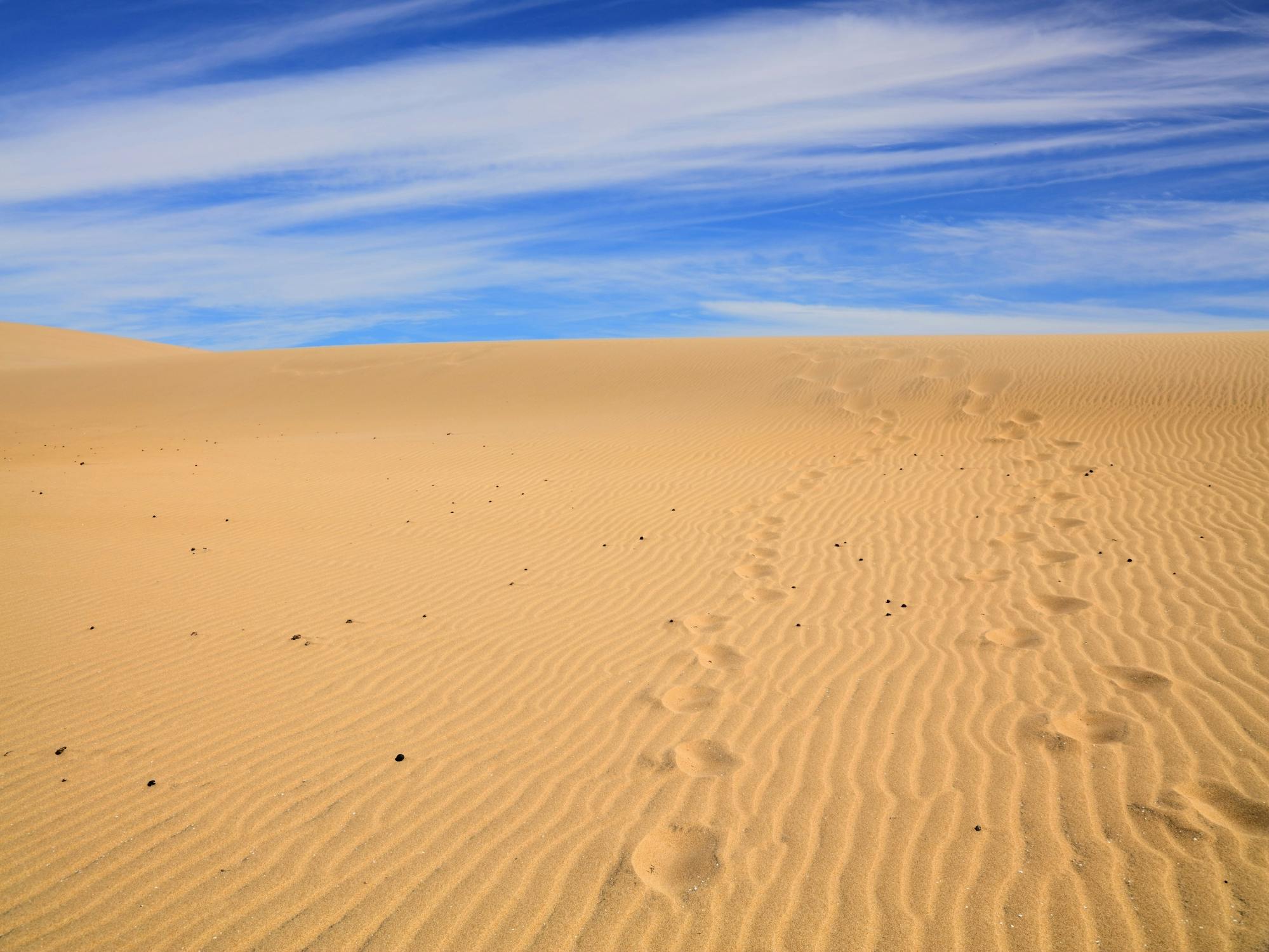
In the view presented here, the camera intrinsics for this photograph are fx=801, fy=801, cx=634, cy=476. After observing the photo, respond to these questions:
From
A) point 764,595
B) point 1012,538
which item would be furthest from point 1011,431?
point 764,595

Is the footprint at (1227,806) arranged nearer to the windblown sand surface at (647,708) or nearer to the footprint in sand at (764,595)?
the windblown sand surface at (647,708)

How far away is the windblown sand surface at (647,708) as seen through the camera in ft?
11.0

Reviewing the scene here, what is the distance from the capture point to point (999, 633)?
608cm

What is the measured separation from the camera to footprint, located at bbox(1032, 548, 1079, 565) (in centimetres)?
779

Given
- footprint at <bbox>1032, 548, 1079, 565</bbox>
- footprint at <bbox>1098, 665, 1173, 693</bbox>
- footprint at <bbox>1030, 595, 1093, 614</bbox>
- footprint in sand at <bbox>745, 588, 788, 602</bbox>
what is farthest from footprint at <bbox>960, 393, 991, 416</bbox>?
A: footprint at <bbox>1098, 665, 1173, 693</bbox>

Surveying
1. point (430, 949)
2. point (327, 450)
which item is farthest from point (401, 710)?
point (327, 450)

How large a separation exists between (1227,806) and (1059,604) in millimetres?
3039

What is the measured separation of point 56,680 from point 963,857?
5812 mm

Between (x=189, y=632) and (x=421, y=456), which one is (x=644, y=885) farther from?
(x=421, y=456)

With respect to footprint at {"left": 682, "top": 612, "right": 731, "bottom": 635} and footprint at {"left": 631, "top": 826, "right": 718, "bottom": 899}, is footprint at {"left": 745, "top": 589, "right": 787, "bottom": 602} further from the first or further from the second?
footprint at {"left": 631, "top": 826, "right": 718, "bottom": 899}

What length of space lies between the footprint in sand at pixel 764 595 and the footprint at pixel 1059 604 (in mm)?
2085

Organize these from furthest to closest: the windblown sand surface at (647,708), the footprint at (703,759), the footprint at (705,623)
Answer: the footprint at (705,623)
the footprint at (703,759)
the windblown sand surface at (647,708)

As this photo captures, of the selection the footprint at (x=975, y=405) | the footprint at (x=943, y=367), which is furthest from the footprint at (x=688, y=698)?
the footprint at (x=943, y=367)

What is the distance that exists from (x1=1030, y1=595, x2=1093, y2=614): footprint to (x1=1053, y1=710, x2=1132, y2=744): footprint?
74.6 inches
